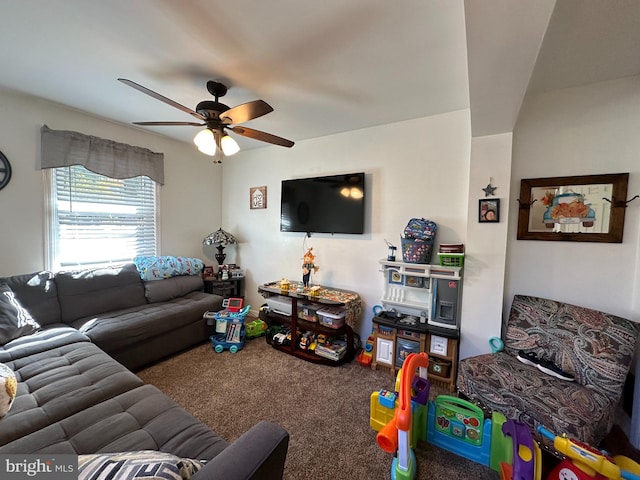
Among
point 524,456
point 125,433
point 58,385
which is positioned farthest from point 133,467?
point 524,456

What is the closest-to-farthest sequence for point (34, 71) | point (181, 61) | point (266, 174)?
point (181, 61)
point (34, 71)
point (266, 174)

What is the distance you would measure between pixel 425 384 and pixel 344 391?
0.74 meters

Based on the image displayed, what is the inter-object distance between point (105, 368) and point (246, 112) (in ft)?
6.15

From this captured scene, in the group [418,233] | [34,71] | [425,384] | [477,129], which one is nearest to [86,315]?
[34,71]

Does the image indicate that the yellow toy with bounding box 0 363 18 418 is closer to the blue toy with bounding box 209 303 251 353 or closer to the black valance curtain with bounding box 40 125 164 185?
the blue toy with bounding box 209 303 251 353

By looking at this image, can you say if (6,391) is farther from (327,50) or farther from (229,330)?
(327,50)

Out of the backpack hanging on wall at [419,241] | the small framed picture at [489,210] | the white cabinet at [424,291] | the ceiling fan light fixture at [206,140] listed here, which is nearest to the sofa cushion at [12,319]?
the ceiling fan light fixture at [206,140]

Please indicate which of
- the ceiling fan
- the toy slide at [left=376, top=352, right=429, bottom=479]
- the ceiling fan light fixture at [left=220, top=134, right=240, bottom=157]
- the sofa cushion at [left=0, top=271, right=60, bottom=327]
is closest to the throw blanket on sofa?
the sofa cushion at [left=0, top=271, right=60, bottom=327]

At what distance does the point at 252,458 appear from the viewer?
825 mm

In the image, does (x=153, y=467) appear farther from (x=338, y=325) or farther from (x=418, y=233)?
(x=418, y=233)

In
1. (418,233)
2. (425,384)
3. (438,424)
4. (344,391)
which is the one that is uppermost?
(418,233)

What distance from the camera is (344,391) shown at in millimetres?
2105

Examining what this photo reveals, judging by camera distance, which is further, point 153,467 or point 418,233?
point 418,233

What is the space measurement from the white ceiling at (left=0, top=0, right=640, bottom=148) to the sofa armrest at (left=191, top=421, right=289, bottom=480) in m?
1.67
